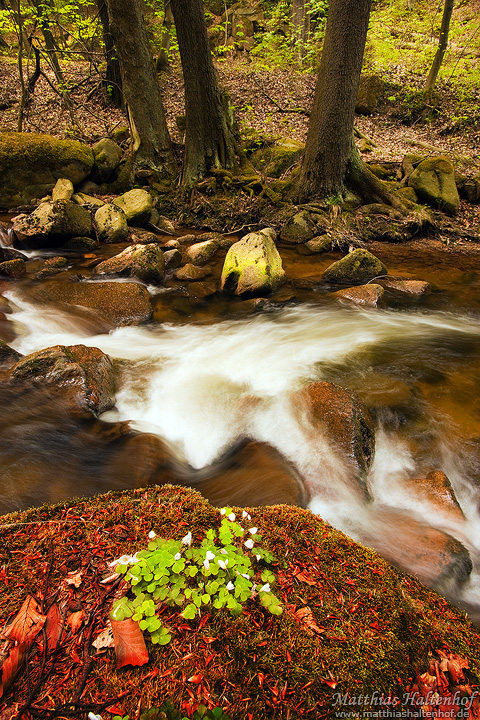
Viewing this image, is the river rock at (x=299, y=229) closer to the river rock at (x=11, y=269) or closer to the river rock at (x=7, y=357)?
the river rock at (x=11, y=269)

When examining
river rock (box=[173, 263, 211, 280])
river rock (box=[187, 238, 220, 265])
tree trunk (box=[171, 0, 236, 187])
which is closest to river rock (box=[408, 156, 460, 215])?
tree trunk (box=[171, 0, 236, 187])

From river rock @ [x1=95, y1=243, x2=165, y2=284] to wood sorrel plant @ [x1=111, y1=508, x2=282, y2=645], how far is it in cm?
690

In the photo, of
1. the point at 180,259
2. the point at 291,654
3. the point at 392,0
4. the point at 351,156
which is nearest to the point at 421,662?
the point at 291,654

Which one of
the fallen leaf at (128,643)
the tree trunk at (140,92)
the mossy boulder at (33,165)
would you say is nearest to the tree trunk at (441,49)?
the tree trunk at (140,92)

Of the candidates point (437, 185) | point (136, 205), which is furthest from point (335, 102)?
point (136, 205)

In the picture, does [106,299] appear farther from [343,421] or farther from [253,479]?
[343,421]

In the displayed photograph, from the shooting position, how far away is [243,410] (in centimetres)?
454

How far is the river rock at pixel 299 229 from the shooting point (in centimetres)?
1002

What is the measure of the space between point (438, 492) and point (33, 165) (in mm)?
13394

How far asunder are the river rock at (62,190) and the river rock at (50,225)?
1.62 metres

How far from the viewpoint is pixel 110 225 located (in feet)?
31.7

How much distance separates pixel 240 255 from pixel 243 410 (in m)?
4.16

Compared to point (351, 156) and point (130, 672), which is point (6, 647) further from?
point (351, 156)

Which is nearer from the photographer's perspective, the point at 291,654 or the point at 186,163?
the point at 291,654
